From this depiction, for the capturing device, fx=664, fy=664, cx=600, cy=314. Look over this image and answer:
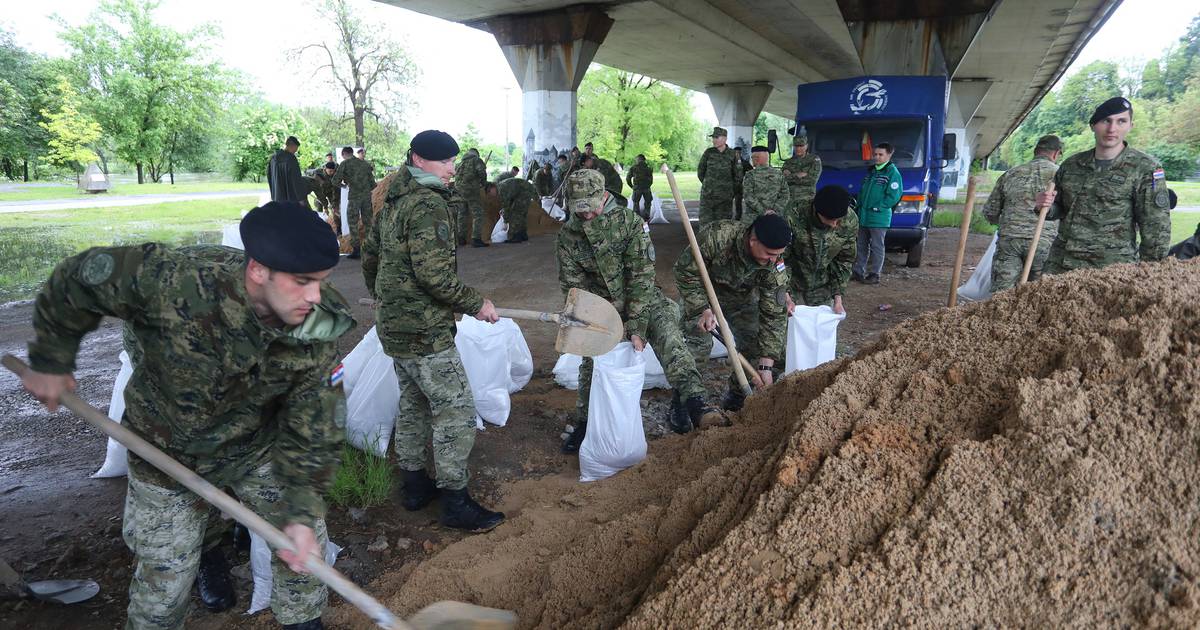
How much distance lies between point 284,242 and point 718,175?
9.60 m

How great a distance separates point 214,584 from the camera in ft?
8.72

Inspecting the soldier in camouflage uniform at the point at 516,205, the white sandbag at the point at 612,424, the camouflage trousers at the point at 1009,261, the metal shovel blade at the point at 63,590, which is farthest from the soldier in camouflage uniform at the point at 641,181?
the metal shovel blade at the point at 63,590

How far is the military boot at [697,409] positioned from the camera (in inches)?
150

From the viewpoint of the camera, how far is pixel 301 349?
76.7 inches

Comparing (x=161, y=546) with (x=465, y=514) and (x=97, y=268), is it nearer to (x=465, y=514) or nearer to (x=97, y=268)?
(x=97, y=268)

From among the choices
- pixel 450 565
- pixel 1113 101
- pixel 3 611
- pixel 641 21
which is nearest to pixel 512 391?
pixel 450 565

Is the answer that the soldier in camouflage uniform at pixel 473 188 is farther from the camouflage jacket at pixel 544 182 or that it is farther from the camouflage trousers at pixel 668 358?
the camouflage trousers at pixel 668 358

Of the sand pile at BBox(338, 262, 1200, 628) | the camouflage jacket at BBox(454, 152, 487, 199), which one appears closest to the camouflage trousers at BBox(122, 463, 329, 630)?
the sand pile at BBox(338, 262, 1200, 628)

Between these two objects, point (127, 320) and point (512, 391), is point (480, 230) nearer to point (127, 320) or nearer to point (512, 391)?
point (512, 391)

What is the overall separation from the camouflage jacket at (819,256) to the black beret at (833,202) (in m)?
0.25

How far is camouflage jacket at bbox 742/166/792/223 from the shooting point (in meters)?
8.72

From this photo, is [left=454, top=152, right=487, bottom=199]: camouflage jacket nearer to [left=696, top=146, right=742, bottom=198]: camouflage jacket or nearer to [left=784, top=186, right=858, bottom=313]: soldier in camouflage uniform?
[left=696, top=146, right=742, bottom=198]: camouflage jacket

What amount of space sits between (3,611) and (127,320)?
161 cm

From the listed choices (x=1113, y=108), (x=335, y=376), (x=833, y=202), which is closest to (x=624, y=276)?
(x=833, y=202)
